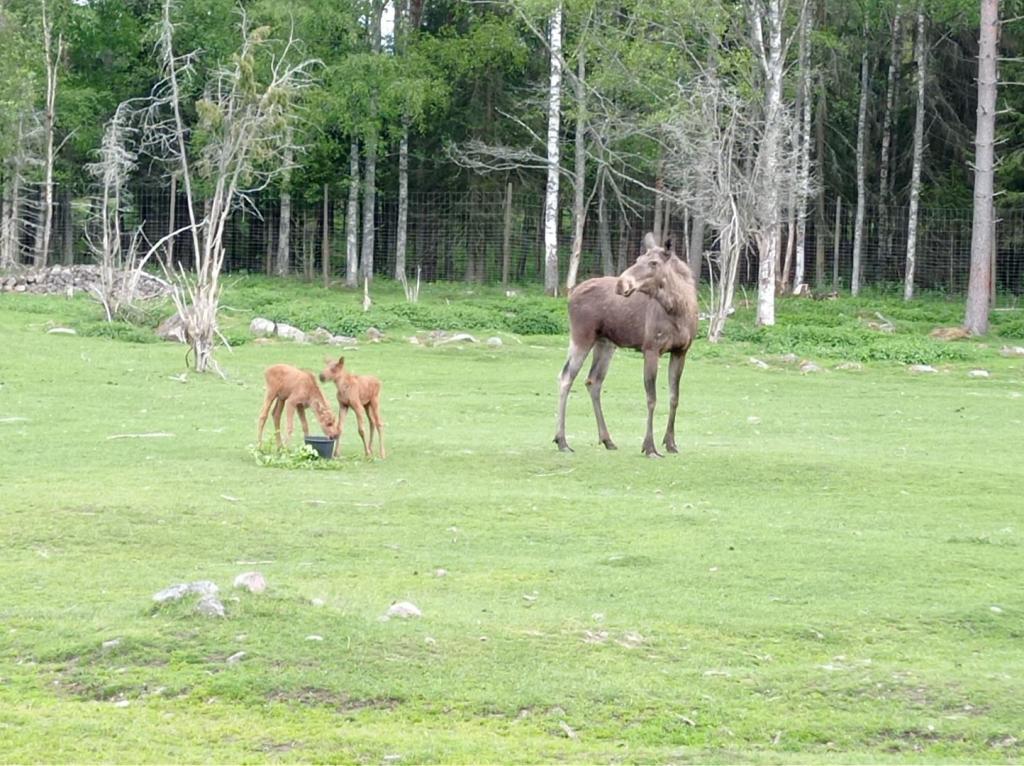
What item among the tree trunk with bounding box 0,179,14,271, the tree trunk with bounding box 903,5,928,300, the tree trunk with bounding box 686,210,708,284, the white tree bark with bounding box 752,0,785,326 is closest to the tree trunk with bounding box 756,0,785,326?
the white tree bark with bounding box 752,0,785,326

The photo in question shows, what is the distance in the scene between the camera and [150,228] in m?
46.8

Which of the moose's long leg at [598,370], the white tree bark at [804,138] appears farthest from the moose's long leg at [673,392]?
the white tree bark at [804,138]

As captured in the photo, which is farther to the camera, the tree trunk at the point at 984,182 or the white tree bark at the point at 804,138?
the white tree bark at the point at 804,138

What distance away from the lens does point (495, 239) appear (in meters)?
43.7

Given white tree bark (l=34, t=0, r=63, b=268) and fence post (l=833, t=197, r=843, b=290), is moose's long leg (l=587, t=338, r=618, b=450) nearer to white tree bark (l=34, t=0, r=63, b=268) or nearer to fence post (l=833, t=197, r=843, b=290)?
white tree bark (l=34, t=0, r=63, b=268)

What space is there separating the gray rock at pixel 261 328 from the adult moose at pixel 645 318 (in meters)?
12.8

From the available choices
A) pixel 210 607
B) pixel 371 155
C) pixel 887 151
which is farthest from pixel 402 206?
pixel 210 607

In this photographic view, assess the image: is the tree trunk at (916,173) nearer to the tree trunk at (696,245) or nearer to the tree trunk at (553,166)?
the tree trunk at (696,245)

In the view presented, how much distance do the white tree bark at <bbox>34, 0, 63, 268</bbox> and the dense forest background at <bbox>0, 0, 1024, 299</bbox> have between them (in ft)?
0.44

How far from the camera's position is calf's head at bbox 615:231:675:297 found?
1448 cm

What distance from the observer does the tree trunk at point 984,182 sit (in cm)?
3219

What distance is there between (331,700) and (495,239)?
3770cm

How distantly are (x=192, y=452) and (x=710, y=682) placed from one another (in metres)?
8.25

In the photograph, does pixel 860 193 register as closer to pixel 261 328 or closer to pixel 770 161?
pixel 770 161
